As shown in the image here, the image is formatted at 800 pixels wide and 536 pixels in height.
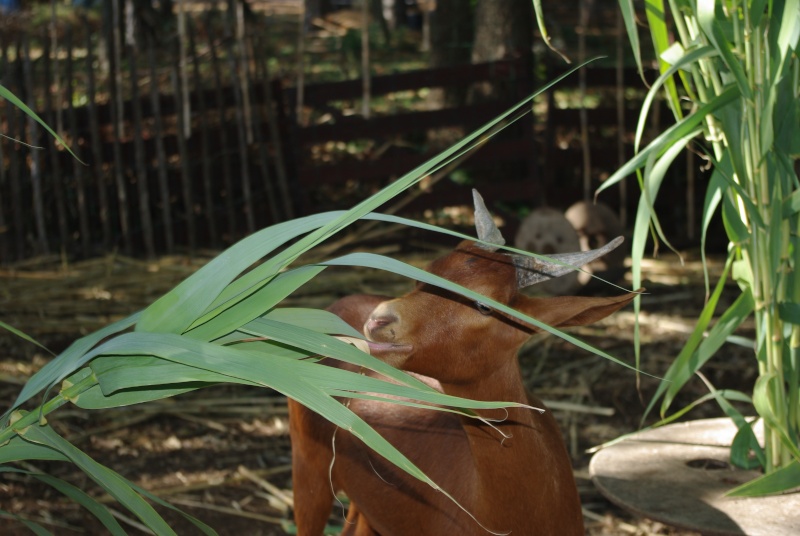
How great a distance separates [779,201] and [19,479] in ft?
10.9

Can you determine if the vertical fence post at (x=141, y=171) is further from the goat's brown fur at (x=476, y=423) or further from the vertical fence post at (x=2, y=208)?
the goat's brown fur at (x=476, y=423)

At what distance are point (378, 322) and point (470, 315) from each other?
0.71 ft

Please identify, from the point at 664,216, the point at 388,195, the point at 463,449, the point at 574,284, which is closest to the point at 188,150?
the point at 574,284

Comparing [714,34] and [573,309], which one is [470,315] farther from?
[714,34]

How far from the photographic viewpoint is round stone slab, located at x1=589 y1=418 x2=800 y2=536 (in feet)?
8.44

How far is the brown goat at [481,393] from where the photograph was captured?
2.09m

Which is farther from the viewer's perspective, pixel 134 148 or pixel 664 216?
pixel 664 216

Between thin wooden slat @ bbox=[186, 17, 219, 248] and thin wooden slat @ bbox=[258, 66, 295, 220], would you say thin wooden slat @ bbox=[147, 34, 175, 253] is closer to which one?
thin wooden slat @ bbox=[186, 17, 219, 248]

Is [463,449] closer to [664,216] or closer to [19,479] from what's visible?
[19,479]

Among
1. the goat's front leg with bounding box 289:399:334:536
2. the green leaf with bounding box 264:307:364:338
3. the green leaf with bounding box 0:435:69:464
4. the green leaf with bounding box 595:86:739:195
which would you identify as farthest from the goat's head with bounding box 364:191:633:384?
the goat's front leg with bounding box 289:399:334:536

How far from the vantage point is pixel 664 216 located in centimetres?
840

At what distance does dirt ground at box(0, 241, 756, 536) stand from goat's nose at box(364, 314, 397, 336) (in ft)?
6.50

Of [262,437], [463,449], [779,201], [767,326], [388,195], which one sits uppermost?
[388,195]

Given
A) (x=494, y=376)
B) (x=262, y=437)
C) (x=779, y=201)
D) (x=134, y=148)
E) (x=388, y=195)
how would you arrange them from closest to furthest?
(x=388, y=195), (x=494, y=376), (x=779, y=201), (x=262, y=437), (x=134, y=148)
